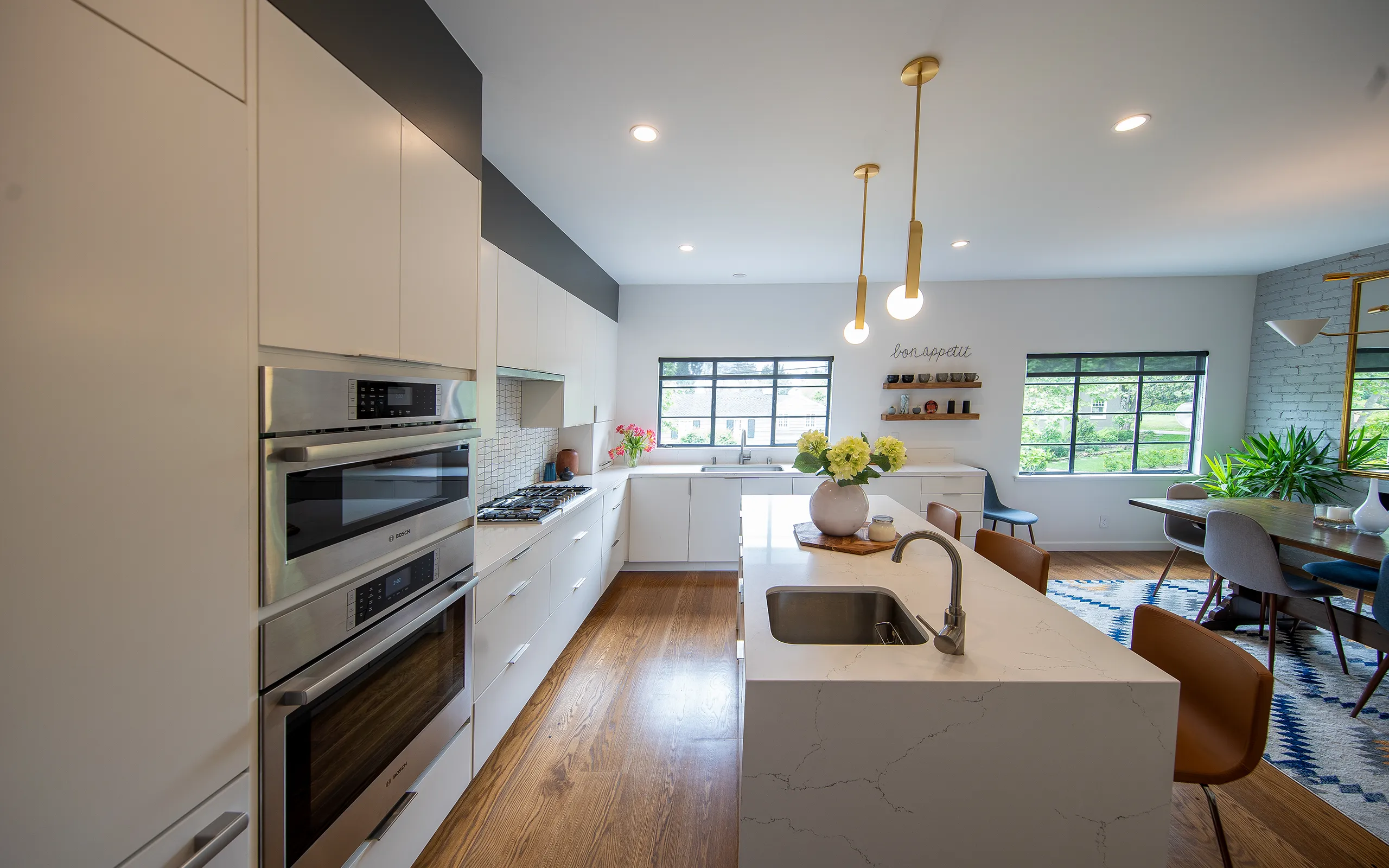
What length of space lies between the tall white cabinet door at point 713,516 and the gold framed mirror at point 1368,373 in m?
4.61

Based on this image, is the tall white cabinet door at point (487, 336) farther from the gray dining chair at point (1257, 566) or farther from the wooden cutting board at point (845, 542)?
the gray dining chair at point (1257, 566)

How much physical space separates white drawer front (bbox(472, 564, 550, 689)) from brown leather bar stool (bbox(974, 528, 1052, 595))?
2.03 m

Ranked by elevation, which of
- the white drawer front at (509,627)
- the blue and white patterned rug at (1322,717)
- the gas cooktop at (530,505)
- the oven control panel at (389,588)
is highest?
the oven control panel at (389,588)

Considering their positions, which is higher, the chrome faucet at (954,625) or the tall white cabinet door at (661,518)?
the chrome faucet at (954,625)

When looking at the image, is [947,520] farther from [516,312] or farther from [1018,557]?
[516,312]

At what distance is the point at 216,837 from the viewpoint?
0.91 metres

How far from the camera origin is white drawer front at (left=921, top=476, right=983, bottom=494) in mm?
4594

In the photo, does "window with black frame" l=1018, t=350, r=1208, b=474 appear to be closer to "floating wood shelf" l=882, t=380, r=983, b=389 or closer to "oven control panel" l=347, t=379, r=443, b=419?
"floating wood shelf" l=882, t=380, r=983, b=389

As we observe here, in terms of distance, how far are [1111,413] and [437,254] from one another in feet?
20.0

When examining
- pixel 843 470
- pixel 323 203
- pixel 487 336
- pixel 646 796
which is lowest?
pixel 646 796

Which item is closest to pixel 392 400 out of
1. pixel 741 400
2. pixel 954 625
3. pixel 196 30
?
pixel 196 30

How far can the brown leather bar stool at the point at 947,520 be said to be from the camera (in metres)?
2.77

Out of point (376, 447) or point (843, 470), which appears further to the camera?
point (843, 470)

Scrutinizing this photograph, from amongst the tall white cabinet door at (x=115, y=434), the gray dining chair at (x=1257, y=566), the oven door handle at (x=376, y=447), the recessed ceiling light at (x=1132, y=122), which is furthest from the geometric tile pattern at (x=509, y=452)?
the gray dining chair at (x=1257, y=566)
